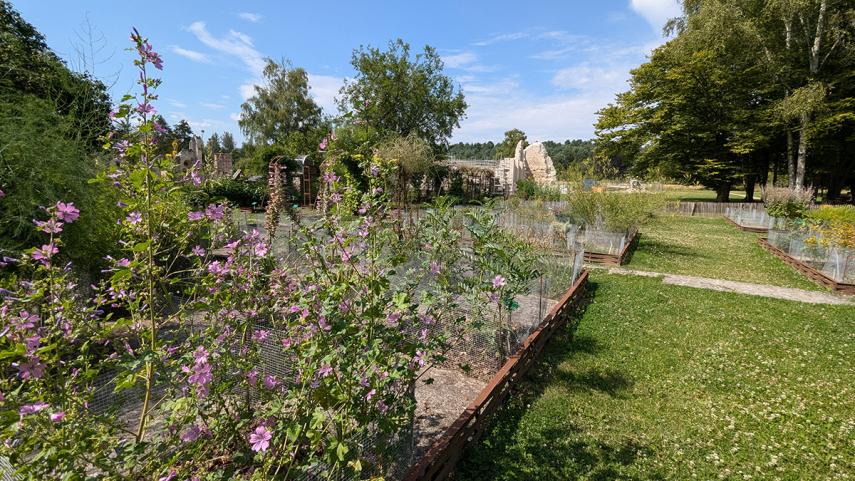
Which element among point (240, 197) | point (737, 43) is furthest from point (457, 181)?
point (737, 43)

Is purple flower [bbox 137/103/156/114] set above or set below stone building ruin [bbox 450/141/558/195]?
below

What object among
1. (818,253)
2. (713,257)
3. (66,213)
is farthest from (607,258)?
(66,213)

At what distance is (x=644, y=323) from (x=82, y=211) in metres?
7.09

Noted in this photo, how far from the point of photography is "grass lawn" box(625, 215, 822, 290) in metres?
9.20

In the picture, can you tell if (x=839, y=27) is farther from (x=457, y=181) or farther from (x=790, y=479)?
(x=790, y=479)

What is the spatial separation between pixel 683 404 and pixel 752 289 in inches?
227

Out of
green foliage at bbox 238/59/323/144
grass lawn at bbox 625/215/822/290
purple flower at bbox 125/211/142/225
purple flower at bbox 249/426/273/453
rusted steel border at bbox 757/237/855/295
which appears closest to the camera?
purple flower at bbox 249/426/273/453

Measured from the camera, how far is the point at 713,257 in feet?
37.1

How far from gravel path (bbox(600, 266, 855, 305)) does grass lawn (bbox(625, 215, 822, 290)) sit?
1.41 ft

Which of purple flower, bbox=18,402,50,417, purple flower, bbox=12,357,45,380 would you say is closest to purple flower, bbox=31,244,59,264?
purple flower, bbox=12,357,45,380

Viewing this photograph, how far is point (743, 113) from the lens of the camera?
75.4 ft

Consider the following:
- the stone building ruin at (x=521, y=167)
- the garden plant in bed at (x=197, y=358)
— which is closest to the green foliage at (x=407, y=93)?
the stone building ruin at (x=521, y=167)

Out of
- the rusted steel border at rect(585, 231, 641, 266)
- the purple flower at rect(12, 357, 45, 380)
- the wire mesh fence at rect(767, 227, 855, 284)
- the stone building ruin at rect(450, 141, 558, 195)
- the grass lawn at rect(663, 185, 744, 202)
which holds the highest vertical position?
the stone building ruin at rect(450, 141, 558, 195)

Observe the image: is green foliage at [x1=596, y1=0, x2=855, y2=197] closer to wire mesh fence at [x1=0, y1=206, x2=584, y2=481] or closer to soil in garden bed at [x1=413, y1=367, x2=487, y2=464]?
wire mesh fence at [x1=0, y1=206, x2=584, y2=481]
